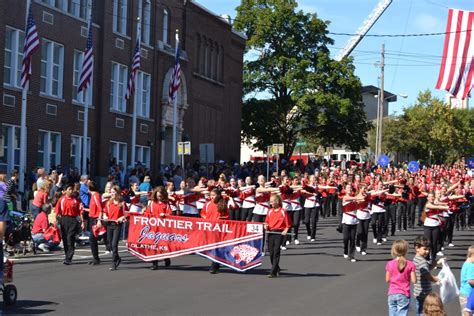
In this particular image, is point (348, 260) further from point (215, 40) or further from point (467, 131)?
point (467, 131)

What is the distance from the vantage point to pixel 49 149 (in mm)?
33469

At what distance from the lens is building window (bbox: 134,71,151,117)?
41.9 meters

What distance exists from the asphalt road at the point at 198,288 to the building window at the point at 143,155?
2227 cm

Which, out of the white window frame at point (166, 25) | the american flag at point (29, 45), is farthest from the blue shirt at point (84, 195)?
the white window frame at point (166, 25)

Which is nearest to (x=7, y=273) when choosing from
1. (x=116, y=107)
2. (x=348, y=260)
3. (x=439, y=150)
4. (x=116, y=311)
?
(x=116, y=311)

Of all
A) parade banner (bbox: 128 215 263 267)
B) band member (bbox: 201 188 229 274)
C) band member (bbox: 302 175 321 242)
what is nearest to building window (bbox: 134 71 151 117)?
band member (bbox: 302 175 321 242)

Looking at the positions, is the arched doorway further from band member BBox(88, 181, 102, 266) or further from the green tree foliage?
the green tree foliage

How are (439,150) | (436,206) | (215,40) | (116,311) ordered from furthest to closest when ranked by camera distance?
(439,150)
(215,40)
(436,206)
(116,311)

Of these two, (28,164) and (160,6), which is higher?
(160,6)

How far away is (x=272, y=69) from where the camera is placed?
59.9 meters

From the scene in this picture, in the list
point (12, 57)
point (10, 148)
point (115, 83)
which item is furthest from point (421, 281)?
point (115, 83)

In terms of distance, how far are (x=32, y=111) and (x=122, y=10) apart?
9725 millimetres

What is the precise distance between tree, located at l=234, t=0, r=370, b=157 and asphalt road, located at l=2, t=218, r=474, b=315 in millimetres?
39079

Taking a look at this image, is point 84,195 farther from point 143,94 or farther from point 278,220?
point 143,94
